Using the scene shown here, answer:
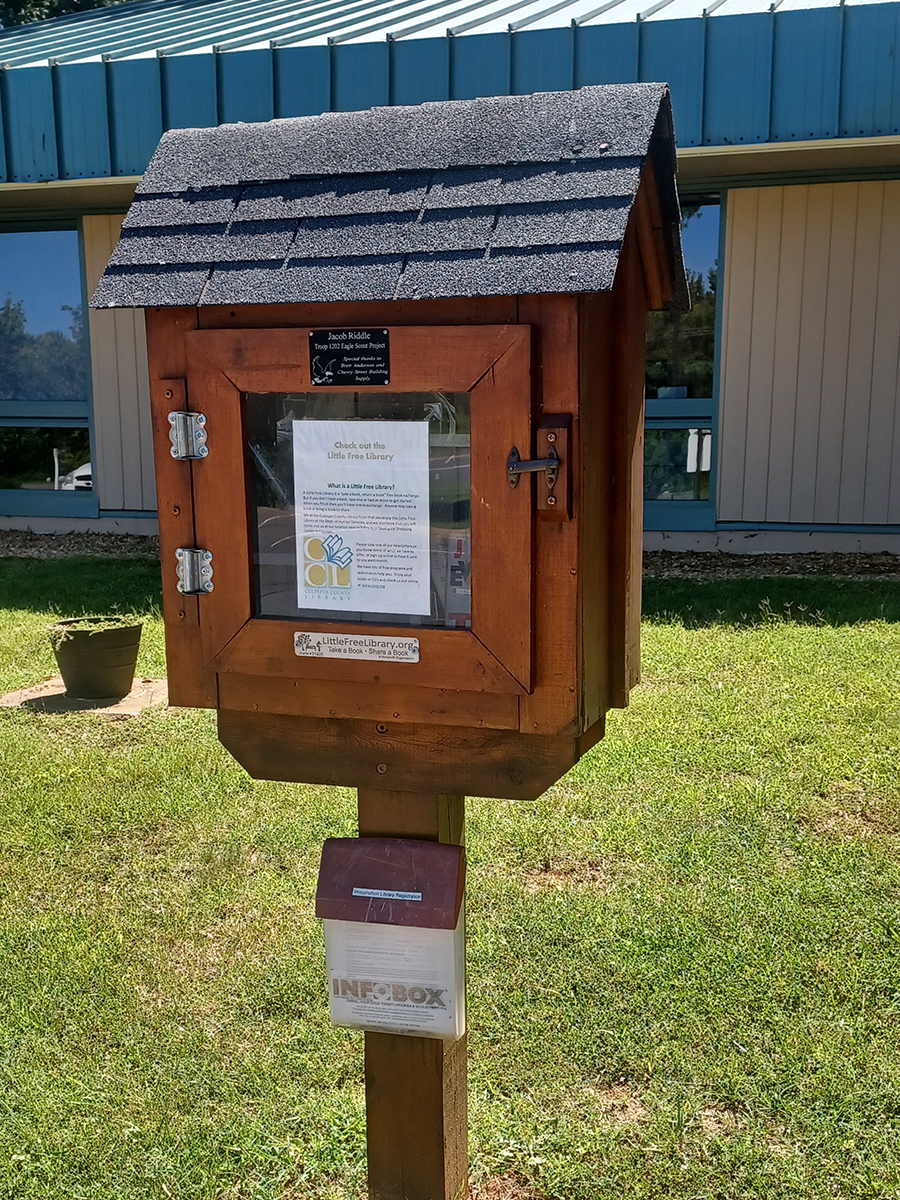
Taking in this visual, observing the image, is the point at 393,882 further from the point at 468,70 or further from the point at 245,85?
the point at 245,85

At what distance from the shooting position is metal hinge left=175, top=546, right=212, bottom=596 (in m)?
2.24

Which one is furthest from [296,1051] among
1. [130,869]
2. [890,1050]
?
[890,1050]

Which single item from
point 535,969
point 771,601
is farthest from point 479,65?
point 535,969

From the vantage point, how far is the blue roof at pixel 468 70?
7.75 meters

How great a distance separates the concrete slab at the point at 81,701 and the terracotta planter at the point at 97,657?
0.06 metres

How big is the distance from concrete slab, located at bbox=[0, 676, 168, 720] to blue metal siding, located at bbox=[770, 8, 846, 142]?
17.6 feet

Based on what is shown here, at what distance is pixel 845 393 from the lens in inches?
374

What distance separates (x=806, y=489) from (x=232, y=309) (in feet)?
27.0

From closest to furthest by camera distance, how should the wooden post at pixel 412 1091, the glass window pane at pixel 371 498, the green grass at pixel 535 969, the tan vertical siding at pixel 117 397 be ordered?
the glass window pane at pixel 371 498 → the wooden post at pixel 412 1091 → the green grass at pixel 535 969 → the tan vertical siding at pixel 117 397

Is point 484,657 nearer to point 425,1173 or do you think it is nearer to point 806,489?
point 425,1173

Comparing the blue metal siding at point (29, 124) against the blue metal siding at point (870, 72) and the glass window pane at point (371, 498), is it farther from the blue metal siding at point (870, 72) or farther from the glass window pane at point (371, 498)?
the glass window pane at point (371, 498)

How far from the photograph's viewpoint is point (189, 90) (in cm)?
893

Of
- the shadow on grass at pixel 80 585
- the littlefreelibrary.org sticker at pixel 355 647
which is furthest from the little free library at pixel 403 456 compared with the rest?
the shadow on grass at pixel 80 585

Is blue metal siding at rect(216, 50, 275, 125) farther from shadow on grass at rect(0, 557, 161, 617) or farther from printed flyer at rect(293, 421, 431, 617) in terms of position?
printed flyer at rect(293, 421, 431, 617)
